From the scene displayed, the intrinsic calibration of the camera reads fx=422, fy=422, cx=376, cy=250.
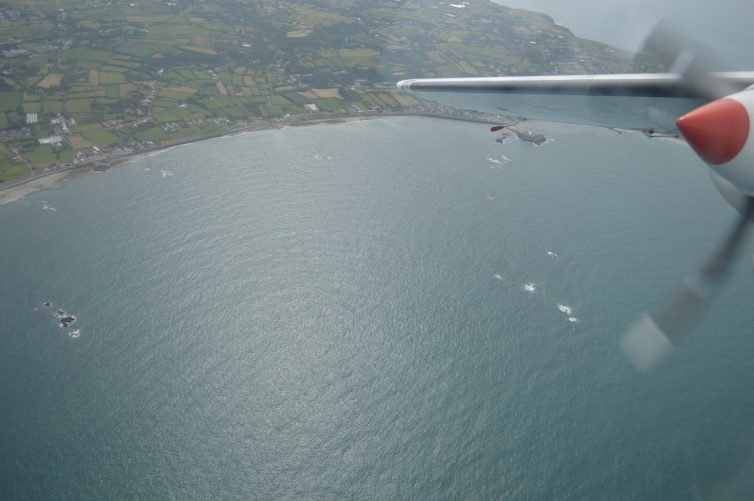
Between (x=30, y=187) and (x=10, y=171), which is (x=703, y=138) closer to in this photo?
(x=30, y=187)

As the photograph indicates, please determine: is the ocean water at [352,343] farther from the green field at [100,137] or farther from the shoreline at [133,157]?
the green field at [100,137]

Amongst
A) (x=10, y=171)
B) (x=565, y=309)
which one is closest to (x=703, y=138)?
(x=565, y=309)

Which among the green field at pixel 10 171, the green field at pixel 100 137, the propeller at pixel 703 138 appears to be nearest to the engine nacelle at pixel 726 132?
the propeller at pixel 703 138

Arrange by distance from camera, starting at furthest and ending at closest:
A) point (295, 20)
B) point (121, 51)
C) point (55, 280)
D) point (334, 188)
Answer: point (295, 20)
point (121, 51)
point (334, 188)
point (55, 280)

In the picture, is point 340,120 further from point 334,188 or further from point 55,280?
point 55,280

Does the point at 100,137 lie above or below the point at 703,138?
below

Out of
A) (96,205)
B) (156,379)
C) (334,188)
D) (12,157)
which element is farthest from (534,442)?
(12,157)
